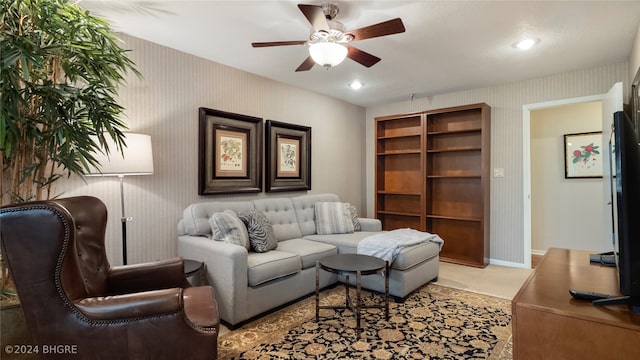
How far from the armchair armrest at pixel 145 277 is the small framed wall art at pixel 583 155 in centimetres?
506

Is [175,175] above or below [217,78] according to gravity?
below

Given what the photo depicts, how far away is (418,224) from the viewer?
4.88 metres

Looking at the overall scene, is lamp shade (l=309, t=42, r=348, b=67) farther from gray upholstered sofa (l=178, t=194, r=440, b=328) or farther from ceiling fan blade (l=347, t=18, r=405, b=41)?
gray upholstered sofa (l=178, t=194, r=440, b=328)

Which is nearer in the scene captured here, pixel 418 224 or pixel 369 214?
pixel 418 224

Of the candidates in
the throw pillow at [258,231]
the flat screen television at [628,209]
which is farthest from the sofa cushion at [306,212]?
the flat screen television at [628,209]

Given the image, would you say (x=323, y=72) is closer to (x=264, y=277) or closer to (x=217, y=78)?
(x=217, y=78)

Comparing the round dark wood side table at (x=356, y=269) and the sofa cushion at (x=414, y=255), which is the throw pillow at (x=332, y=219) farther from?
the round dark wood side table at (x=356, y=269)

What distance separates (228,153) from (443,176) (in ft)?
9.62

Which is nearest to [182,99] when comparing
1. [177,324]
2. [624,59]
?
[177,324]

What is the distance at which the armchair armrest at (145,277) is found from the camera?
1867 mm

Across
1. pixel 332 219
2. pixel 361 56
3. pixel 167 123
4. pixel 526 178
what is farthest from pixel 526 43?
pixel 167 123

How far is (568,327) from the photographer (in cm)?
109

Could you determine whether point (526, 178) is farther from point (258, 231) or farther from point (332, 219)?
point (258, 231)

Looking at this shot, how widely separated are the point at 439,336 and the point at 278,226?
1.93m
